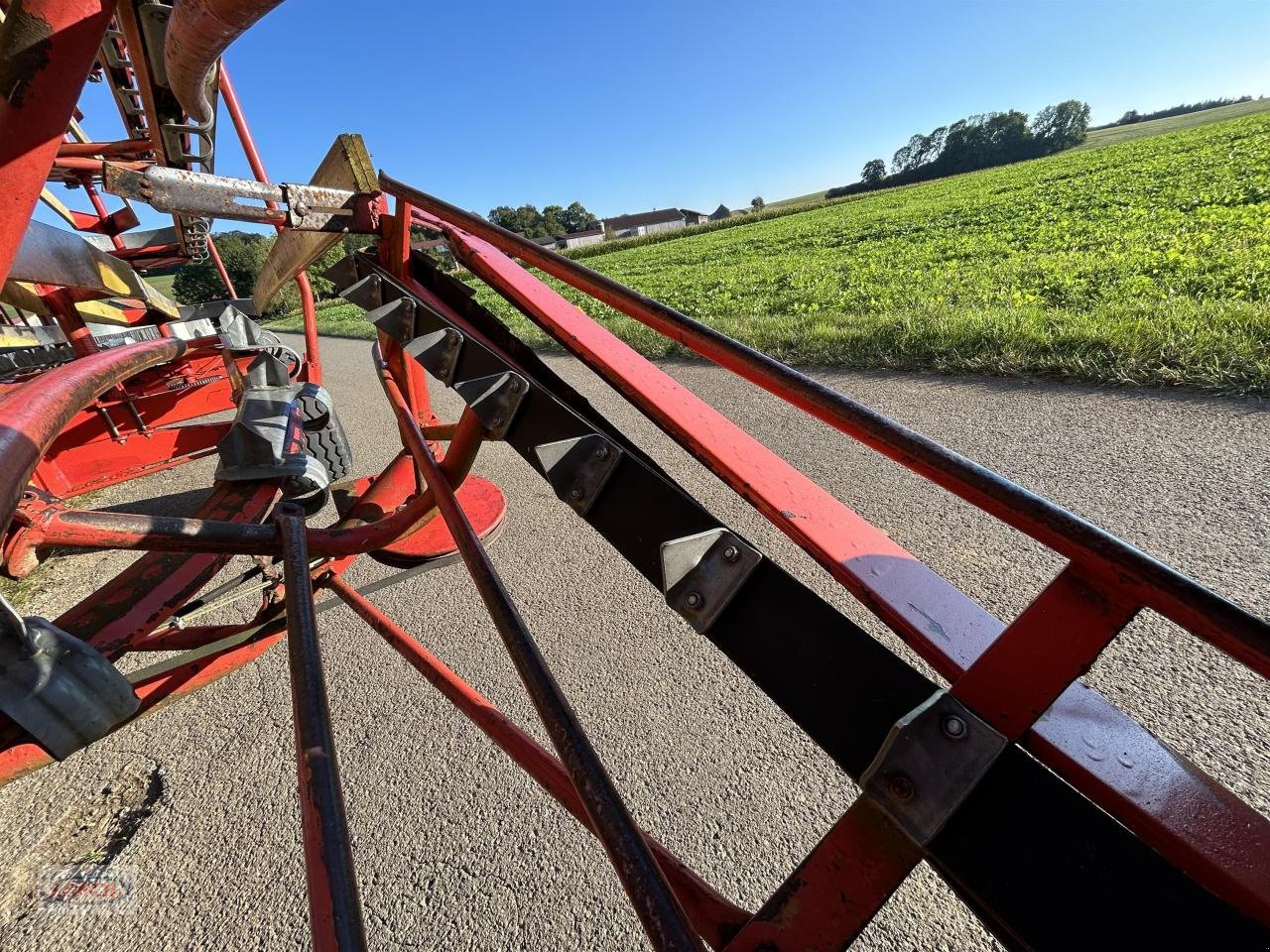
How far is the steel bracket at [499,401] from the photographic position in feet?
4.21

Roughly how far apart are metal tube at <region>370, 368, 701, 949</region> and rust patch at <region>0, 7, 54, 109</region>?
1035 millimetres

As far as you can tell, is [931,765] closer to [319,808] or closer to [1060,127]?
[319,808]

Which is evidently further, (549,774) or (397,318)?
(397,318)

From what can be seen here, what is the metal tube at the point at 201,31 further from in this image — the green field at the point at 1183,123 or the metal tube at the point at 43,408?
the green field at the point at 1183,123

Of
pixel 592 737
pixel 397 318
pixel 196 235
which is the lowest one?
pixel 592 737

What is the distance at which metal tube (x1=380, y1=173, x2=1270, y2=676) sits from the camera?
0.51 meters

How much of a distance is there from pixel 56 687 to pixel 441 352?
1007 millimetres

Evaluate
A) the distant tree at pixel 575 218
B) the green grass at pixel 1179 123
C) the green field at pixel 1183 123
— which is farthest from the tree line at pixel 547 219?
the green field at pixel 1183 123

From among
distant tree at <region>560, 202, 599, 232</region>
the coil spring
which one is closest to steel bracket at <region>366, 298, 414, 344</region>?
the coil spring

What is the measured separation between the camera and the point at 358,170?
180cm

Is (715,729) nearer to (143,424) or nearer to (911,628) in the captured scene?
(911,628)

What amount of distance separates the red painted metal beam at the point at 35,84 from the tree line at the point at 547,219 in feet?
223

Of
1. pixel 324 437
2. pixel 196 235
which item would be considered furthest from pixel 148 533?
pixel 196 235

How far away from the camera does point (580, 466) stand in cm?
114
